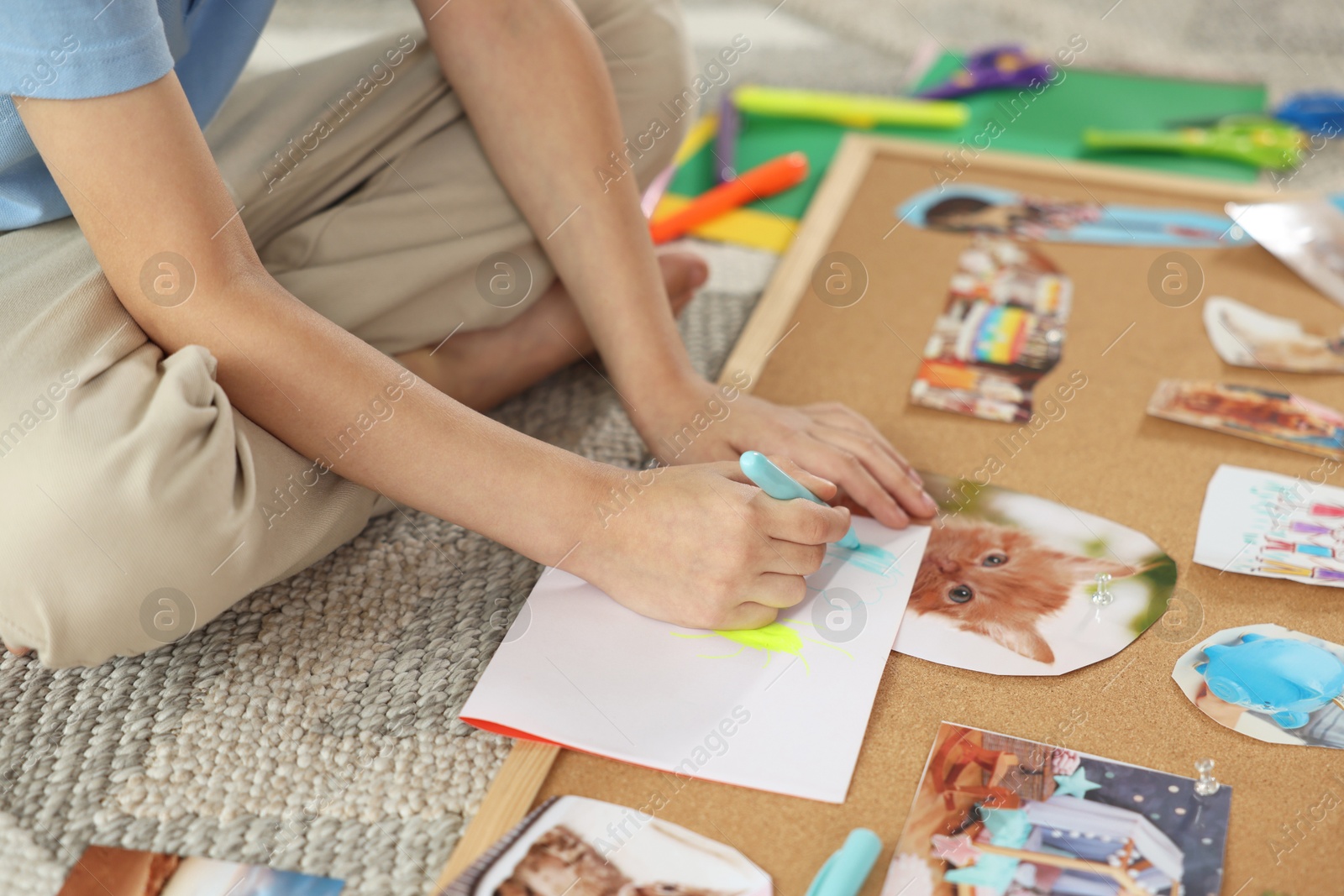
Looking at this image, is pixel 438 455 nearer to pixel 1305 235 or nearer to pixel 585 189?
pixel 585 189

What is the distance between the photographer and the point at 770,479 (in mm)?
671

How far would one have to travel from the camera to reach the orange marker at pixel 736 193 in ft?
4.05

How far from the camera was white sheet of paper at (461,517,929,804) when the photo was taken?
0.62 meters

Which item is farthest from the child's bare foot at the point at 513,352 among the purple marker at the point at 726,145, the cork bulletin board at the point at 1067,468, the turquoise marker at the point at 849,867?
the turquoise marker at the point at 849,867

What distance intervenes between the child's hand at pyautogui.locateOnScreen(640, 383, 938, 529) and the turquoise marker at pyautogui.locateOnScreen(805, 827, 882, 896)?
0.86 feet

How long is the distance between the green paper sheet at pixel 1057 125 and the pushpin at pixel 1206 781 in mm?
818

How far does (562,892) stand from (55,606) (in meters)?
0.31

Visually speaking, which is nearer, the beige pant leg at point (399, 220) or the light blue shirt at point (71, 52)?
the light blue shirt at point (71, 52)

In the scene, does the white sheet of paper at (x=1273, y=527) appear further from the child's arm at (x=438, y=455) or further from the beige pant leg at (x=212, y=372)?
the beige pant leg at (x=212, y=372)

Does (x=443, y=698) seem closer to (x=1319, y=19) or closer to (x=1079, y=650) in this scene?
(x=1079, y=650)

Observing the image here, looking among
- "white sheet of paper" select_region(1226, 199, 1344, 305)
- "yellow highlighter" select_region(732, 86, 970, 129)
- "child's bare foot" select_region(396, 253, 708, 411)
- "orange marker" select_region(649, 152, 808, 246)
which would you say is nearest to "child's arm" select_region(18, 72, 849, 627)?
"child's bare foot" select_region(396, 253, 708, 411)

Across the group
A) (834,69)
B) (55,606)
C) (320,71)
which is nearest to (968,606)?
(55,606)

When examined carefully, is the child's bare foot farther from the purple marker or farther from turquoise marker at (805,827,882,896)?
turquoise marker at (805,827,882,896)

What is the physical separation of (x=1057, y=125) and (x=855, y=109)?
0.89ft
